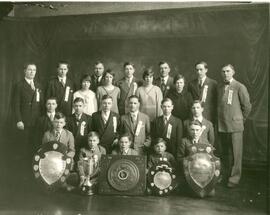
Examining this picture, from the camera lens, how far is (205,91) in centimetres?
408

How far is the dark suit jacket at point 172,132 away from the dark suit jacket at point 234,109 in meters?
0.38

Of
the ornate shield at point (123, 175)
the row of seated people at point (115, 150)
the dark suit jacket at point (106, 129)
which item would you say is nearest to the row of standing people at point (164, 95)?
the dark suit jacket at point (106, 129)

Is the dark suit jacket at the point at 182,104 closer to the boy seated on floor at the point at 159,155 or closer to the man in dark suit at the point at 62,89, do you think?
the boy seated on floor at the point at 159,155

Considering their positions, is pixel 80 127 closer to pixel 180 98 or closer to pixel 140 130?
pixel 140 130

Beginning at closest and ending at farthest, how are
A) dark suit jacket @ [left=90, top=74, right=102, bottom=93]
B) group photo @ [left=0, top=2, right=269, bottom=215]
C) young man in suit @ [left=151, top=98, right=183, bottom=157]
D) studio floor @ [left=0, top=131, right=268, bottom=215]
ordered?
studio floor @ [left=0, top=131, right=268, bottom=215], group photo @ [left=0, top=2, right=269, bottom=215], young man in suit @ [left=151, top=98, right=183, bottom=157], dark suit jacket @ [left=90, top=74, right=102, bottom=93]

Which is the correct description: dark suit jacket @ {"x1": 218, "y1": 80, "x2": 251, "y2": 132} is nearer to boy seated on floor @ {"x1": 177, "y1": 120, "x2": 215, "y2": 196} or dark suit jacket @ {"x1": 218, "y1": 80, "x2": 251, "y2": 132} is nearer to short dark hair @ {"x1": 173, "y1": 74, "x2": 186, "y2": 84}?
boy seated on floor @ {"x1": 177, "y1": 120, "x2": 215, "y2": 196}

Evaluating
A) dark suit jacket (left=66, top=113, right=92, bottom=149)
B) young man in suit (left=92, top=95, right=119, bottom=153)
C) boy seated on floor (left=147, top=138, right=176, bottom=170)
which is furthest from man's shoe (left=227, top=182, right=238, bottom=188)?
dark suit jacket (left=66, top=113, right=92, bottom=149)

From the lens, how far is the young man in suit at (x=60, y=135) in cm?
410

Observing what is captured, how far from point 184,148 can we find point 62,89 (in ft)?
4.29

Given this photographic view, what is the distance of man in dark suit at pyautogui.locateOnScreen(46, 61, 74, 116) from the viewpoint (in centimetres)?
423

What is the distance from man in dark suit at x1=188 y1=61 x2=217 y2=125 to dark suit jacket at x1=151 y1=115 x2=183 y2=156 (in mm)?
274

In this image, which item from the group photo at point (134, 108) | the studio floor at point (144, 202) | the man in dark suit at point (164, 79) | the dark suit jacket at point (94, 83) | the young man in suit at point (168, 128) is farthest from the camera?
the dark suit jacket at point (94, 83)

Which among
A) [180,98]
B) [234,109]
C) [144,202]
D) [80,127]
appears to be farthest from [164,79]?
[144,202]

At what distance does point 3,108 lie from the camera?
13.7ft
